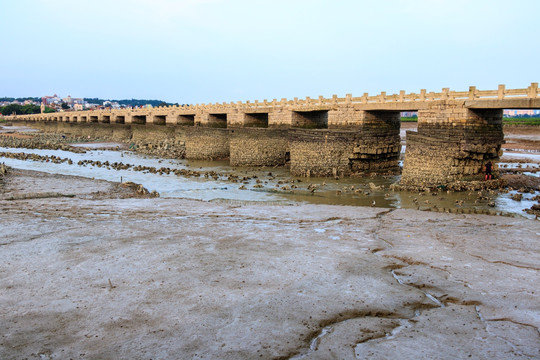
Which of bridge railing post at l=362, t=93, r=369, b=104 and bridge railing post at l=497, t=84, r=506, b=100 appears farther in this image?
bridge railing post at l=362, t=93, r=369, b=104

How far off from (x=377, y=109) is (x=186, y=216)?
1309 cm

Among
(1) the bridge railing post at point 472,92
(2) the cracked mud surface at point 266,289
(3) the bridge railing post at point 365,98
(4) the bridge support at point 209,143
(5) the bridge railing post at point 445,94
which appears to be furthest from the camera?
(4) the bridge support at point 209,143

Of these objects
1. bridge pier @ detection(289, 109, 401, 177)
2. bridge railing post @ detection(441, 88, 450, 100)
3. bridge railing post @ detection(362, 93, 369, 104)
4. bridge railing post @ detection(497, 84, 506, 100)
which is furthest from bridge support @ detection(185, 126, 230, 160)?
bridge railing post @ detection(497, 84, 506, 100)

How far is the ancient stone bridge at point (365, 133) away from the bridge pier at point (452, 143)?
1.7 inches

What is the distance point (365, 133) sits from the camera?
2453 centimetres

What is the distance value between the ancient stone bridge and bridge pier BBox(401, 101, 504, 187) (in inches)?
1.7

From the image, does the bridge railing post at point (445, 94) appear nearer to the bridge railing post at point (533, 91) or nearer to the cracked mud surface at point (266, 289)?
the bridge railing post at point (533, 91)

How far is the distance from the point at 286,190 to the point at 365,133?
6035mm

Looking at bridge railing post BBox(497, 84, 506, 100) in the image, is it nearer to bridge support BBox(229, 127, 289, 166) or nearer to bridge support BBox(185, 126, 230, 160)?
bridge support BBox(229, 127, 289, 166)

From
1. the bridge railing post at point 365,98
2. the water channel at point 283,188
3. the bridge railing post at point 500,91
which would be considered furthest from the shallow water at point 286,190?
the bridge railing post at point 365,98

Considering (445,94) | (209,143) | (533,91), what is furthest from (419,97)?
(209,143)

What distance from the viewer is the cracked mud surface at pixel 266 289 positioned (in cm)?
571

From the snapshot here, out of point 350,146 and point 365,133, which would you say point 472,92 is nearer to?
point 365,133

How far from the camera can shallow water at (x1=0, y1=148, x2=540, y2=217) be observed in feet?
58.2
